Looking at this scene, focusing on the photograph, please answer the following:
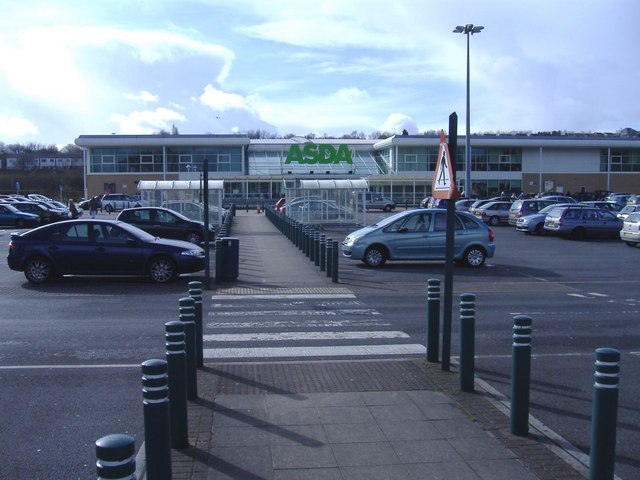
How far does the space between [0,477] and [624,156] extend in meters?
84.0

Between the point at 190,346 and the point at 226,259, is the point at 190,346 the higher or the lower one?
the lower one

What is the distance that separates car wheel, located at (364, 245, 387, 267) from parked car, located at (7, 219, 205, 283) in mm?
5631

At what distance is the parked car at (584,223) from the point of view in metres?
33.5

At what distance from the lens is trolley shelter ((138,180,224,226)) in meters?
36.9

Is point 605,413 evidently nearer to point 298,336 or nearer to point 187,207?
point 298,336

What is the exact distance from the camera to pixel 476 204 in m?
47.1

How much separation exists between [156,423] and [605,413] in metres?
3.10

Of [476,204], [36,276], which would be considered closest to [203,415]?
[36,276]

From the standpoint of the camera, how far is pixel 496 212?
44438 mm

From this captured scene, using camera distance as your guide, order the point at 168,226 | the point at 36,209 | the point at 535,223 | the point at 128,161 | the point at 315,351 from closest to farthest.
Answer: the point at 315,351 → the point at 168,226 → the point at 535,223 → the point at 36,209 → the point at 128,161

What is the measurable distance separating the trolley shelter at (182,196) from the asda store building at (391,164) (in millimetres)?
28779

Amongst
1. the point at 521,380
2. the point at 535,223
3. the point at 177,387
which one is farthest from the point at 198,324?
the point at 535,223

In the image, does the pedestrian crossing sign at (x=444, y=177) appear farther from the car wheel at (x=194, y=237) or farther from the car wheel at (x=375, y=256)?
the car wheel at (x=194, y=237)

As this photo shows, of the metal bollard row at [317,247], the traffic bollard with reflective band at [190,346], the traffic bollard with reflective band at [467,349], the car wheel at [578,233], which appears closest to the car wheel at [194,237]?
the metal bollard row at [317,247]
